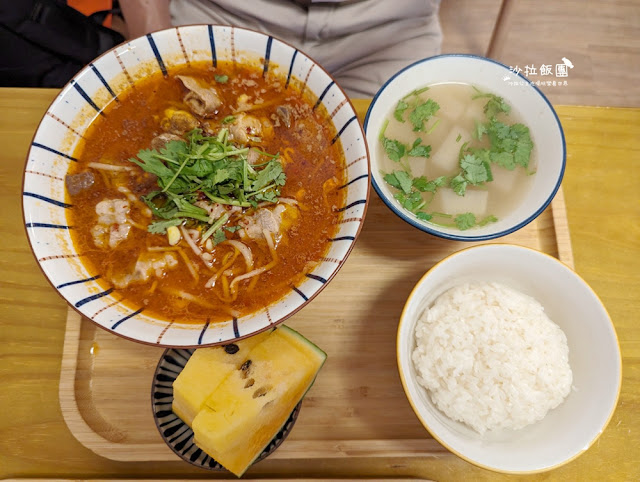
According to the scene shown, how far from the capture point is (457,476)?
67.8 inches

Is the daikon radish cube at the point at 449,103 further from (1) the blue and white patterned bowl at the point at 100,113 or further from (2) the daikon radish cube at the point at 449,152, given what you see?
(1) the blue and white patterned bowl at the point at 100,113

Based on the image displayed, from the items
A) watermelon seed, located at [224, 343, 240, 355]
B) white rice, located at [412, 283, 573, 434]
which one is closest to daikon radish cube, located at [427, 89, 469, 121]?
white rice, located at [412, 283, 573, 434]

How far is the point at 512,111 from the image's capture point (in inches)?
78.3

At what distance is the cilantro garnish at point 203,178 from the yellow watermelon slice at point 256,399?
0.45 m

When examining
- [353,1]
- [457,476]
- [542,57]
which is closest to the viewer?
[457,476]

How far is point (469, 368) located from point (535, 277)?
434mm

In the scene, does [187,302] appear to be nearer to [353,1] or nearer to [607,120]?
[353,1]

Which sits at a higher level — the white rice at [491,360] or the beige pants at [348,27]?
the beige pants at [348,27]

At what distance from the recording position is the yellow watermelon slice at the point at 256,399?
4.78 ft

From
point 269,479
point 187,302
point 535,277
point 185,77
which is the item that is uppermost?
point 185,77

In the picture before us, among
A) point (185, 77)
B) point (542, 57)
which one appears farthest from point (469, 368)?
point (542, 57)

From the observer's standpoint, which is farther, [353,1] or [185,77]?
[353,1]

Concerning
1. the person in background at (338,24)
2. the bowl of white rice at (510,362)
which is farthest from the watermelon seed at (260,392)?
the person in background at (338,24)

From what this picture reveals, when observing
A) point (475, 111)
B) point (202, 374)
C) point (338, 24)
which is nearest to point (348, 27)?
point (338, 24)
